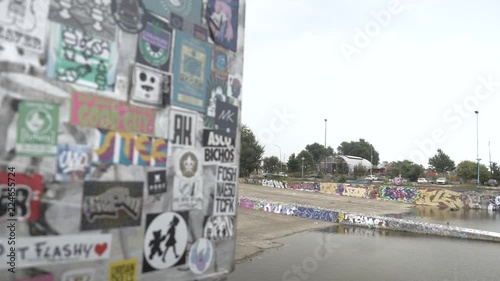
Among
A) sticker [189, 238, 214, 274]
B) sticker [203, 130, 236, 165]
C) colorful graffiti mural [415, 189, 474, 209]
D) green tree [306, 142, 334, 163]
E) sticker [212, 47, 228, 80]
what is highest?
green tree [306, 142, 334, 163]

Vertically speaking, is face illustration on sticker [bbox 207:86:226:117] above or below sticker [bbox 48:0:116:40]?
below

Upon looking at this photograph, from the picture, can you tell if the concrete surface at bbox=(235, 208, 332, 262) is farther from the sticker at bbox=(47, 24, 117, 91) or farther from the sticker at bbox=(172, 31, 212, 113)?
the sticker at bbox=(47, 24, 117, 91)

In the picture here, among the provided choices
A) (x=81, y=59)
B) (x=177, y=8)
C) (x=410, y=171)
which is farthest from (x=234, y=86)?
(x=410, y=171)

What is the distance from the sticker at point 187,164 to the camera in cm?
323

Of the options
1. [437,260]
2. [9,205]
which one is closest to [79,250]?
[9,205]

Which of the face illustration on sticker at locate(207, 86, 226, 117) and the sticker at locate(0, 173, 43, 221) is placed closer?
the sticker at locate(0, 173, 43, 221)

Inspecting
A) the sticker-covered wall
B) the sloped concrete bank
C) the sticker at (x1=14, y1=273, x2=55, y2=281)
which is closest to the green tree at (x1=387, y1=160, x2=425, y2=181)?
the sloped concrete bank

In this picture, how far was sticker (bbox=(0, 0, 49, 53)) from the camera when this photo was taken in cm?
232

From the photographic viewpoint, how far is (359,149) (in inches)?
4818

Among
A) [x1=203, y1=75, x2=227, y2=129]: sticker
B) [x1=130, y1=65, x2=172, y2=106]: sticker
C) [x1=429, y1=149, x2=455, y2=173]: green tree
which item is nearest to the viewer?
[x1=130, y1=65, x2=172, y2=106]: sticker

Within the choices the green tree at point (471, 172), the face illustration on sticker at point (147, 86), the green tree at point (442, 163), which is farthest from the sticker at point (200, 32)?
the green tree at point (442, 163)

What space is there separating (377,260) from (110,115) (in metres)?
11.4

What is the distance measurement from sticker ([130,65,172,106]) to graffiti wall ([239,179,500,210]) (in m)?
35.4

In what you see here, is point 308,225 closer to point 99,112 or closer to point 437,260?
point 437,260
